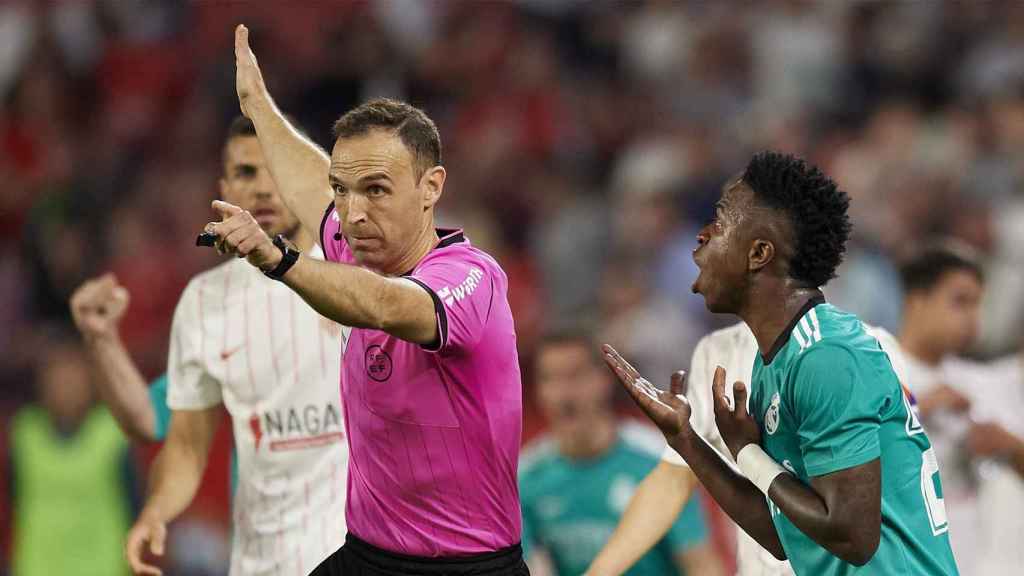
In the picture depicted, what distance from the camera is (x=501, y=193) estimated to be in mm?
11297

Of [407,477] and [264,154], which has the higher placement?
[264,154]

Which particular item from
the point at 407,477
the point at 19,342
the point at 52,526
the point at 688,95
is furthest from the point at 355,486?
the point at 688,95

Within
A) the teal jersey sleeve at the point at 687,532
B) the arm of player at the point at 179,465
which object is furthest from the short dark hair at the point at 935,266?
the arm of player at the point at 179,465

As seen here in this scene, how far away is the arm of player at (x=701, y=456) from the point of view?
3.76 metres

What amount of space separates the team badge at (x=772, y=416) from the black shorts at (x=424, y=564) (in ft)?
2.71

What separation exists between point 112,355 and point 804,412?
A: 2.91m

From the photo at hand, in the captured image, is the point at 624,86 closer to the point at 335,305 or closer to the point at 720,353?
the point at 720,353

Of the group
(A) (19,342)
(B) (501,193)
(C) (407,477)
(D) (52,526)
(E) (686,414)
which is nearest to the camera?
(E) (686,414)

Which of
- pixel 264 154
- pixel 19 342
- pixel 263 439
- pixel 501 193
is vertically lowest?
pixel 263 439

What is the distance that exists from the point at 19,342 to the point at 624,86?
5.17m

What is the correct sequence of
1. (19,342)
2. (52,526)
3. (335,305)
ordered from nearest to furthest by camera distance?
(335,305) < (52,526) < (19,342)

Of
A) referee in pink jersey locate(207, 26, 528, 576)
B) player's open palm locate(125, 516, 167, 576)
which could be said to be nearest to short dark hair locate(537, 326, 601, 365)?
player's open palm locate(125, 516, 167, 576)

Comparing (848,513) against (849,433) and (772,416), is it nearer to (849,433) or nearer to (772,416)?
(849,433)

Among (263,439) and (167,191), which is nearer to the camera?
(263,439)
